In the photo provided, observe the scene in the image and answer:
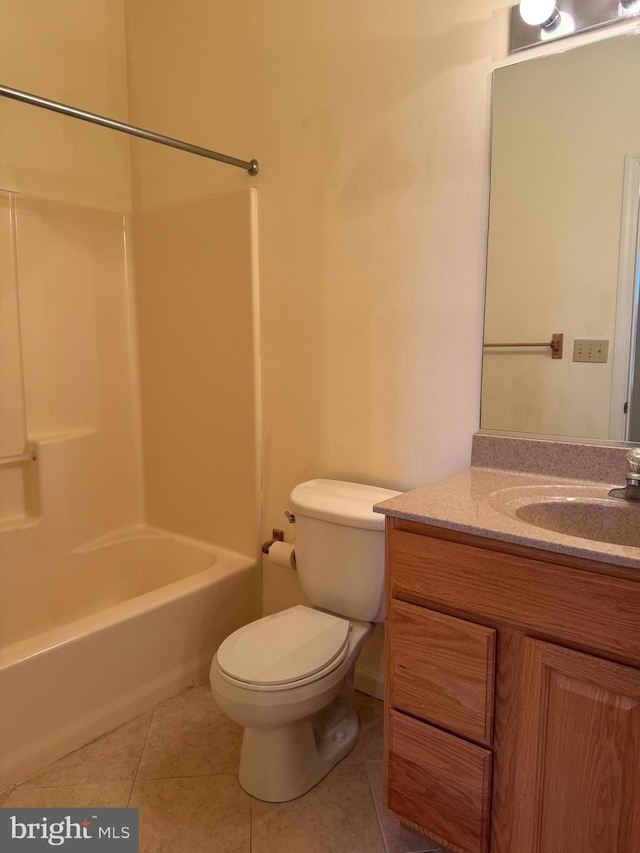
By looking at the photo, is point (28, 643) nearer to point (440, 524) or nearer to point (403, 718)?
point (403, 718)

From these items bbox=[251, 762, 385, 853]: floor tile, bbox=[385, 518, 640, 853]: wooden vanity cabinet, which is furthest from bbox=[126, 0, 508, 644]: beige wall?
bbox=[251, 762, 385, 853]: floor tile

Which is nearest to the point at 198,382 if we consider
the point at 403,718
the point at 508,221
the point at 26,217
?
the point at 26,217

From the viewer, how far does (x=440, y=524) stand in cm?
118

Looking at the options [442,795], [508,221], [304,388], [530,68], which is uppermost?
[530,68]

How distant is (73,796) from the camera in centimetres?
156

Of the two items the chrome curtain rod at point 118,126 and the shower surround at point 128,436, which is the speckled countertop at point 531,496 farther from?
the chrome curtain rod at point 118,126

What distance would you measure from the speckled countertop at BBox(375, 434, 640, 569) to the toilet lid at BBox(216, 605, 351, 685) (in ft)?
1.67

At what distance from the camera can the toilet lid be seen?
1454 millimetres

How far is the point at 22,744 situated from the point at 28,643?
27 centimetres

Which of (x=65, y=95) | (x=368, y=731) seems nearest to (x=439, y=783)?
(x=368, y=731)

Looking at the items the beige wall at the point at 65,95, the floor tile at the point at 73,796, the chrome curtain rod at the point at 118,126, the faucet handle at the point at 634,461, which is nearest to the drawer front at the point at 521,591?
the faucet handle at the point at 634,461

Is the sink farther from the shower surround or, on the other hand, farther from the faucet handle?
the shower surround

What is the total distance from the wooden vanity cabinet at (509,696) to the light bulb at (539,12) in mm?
1285

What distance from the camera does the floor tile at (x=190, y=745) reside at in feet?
5.47
